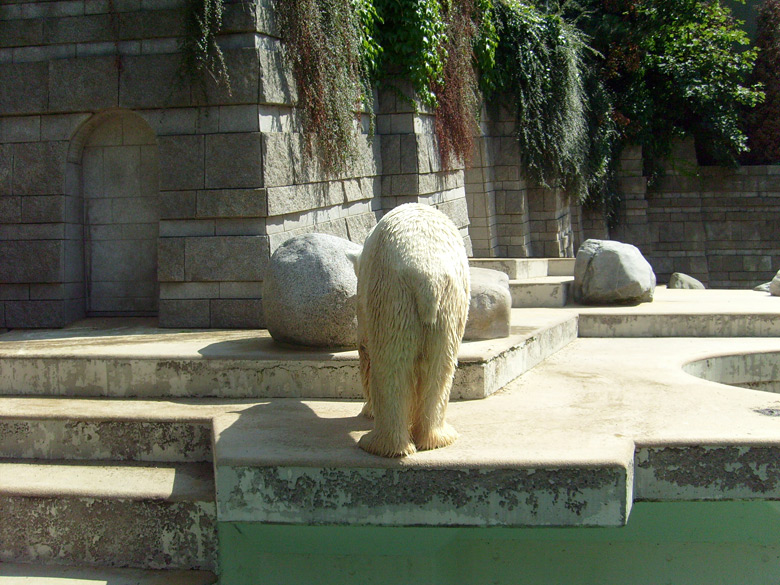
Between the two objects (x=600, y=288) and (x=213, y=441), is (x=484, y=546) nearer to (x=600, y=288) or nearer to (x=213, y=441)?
(x=213, y=441)

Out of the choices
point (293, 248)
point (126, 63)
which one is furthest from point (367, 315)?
point (126, 63)

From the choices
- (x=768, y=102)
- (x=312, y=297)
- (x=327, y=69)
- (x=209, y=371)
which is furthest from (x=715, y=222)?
(x=209, y=371)

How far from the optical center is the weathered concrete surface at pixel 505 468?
3.33m

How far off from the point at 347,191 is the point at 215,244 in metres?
1.69

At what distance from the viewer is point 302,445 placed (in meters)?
3.64

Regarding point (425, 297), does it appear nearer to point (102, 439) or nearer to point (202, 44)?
point (102, 439)

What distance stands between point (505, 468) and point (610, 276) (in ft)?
15.5

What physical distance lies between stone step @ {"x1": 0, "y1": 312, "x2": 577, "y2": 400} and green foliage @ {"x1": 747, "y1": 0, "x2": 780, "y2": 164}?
49.3 feet

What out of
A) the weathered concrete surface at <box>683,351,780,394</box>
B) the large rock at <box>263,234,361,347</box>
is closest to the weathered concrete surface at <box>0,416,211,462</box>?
the large rock at <box>263,234,361,347</box>

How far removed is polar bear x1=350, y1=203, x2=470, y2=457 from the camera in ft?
10.8

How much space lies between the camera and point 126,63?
20.1 ft

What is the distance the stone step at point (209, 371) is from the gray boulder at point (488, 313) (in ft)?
0.57

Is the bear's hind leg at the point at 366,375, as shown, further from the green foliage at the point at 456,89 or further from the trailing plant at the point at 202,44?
the green foliage at the point at 456,89

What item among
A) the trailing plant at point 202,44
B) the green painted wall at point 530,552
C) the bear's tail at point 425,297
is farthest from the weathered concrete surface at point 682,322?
the bear's tail at point 425,297
